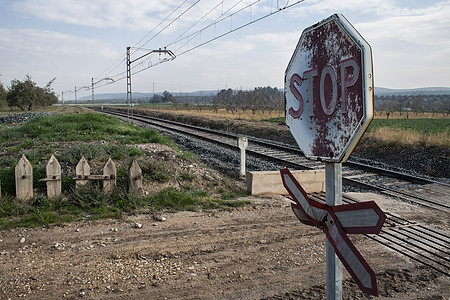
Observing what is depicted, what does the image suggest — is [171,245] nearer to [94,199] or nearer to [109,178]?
[94,199]

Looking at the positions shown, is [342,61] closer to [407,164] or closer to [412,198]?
[412,198]

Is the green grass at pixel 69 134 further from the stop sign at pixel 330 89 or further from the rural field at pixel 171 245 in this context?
the stop sign at pixel 330 89

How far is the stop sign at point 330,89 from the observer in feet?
5.10

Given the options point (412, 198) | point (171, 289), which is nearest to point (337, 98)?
point (171, 289)

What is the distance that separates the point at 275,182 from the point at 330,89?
255 inches

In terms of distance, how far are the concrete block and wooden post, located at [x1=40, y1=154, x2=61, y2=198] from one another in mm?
3634

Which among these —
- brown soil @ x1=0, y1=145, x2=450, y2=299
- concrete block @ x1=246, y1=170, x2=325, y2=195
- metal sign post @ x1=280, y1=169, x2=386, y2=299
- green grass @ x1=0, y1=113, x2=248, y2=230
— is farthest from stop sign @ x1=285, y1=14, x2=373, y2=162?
concrete block @ x1=246, y1=170, x2=325, y2=195

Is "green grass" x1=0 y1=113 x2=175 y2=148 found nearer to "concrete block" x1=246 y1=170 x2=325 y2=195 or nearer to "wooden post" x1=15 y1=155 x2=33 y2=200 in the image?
"wooden post" x1=15 y1=155 x2=33 y2=200

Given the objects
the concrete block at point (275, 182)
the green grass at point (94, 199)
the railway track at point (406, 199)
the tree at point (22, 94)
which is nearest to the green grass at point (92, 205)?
the green grass at point (94, 199)

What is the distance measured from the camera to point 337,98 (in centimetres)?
169

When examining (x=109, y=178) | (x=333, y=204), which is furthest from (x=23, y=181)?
(x=333, y=204)

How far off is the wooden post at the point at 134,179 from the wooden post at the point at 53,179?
1.18 m

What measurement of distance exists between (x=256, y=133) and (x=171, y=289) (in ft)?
75.5

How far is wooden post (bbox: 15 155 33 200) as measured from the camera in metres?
6.49
